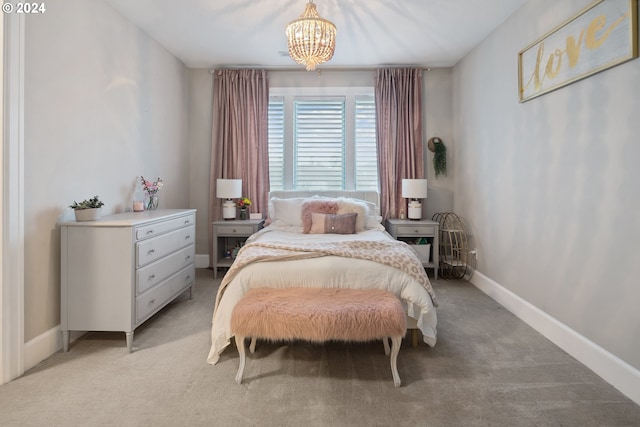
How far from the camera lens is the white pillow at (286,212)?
4.08 m

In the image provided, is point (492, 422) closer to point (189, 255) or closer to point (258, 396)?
point (258, 396)

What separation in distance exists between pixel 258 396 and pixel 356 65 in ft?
13.5

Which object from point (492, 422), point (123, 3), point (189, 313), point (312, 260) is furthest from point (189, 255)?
point (492, 422)

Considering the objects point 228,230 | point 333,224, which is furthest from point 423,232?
point 228,230

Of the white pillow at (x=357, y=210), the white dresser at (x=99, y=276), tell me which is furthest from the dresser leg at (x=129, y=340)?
the white pillow at (x=357, y=210)

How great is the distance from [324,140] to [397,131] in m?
1.01

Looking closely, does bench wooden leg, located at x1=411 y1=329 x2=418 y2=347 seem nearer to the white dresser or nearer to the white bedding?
the white bedding

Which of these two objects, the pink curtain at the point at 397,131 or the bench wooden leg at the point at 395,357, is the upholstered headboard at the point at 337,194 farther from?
the bench wooden leg at the point at 395,357

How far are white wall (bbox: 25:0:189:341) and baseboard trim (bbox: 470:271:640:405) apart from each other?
3626 millimetres

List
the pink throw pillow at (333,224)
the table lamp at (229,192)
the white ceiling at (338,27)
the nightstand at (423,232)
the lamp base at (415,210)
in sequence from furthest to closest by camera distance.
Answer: the lamp base at (415,210) → the table lamp at (229,192) → the nightstand at (423,232) → the pink throw pillow at (333,224) → the white ceiling at (338,27)

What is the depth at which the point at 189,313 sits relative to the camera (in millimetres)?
3217

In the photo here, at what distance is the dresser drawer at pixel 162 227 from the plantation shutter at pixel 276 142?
5.20ft

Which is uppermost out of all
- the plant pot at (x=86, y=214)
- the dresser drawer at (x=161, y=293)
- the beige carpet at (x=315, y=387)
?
the plant pot at (x=86, y=214)

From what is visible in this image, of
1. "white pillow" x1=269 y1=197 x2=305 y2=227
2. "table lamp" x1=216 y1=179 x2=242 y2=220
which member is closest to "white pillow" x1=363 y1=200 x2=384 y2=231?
"white pillow" x1=269 y1=197 x2=305 y2=227
